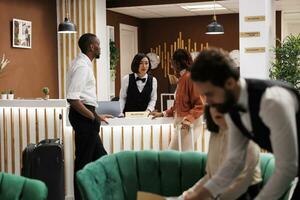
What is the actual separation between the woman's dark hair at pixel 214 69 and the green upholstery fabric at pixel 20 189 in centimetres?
123

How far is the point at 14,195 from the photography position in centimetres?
250

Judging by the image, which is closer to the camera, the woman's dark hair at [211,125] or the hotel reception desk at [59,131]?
the woman's dark hair at [211,125]

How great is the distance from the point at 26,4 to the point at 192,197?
22.7ft

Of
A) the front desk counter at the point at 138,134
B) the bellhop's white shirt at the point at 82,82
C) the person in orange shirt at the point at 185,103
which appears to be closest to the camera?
the person in orange shirt at the point at 185,103

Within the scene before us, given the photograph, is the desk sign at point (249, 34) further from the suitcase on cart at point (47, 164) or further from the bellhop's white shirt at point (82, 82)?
the suitcase on cart at point (47, 164)

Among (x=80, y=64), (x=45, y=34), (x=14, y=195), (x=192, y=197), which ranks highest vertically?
(x=45, y=34)

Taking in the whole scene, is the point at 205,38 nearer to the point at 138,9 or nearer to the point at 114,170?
the point at 138,9

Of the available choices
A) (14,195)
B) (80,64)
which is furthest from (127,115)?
(14,195)

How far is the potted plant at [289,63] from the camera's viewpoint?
571 cm

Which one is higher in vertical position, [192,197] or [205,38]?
[205,38]

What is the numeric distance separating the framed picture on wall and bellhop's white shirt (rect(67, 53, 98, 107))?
3636mm

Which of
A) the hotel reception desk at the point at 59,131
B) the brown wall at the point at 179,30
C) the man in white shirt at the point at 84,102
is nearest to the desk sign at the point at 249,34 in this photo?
the hotel reception desk at the point at 59,131

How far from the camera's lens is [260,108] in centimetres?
153

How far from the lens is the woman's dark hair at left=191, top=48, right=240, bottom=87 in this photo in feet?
5.01
